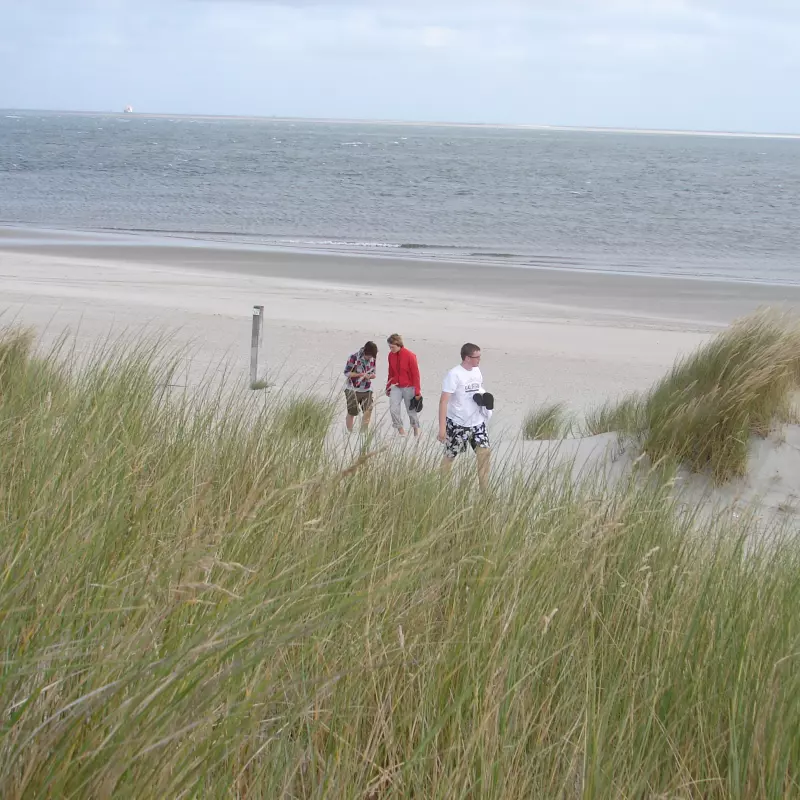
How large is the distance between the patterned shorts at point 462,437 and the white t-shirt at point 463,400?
0.04m

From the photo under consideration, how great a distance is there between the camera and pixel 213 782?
216 cm

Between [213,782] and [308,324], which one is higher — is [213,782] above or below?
above

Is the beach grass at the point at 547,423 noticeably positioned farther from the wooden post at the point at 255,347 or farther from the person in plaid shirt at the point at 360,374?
the wooden post at the point at 255,347

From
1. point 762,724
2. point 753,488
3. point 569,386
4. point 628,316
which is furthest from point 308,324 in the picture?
point 762,724

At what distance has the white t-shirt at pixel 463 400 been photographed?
8.51 metres

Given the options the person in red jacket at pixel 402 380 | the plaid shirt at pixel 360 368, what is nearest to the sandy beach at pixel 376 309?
the plaid shirt at pixel 360 368

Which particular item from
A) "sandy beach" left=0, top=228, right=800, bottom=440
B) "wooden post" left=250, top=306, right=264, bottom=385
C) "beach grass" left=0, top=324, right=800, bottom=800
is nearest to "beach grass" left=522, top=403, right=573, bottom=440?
"sandy beach" left=0, top=228, right=800, bottom=440

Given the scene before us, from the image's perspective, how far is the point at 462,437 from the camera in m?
8.41

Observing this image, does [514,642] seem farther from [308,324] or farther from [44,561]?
[308,324]

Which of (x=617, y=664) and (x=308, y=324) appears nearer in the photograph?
(x=617, y=664)

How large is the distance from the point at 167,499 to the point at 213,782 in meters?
1.44

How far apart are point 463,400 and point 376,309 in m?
14.1

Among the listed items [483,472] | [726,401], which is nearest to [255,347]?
[726,401]

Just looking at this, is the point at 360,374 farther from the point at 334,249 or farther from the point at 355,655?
the point at 334,249
